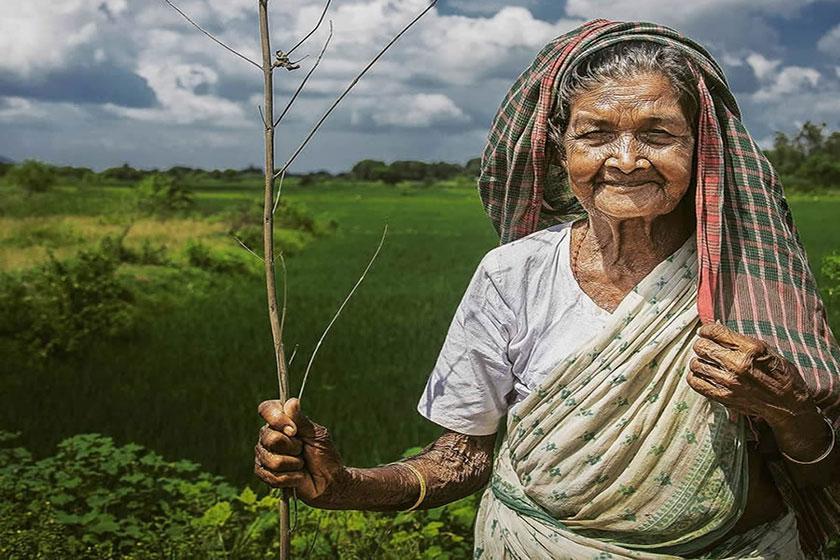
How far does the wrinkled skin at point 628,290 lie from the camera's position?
64.1 inches

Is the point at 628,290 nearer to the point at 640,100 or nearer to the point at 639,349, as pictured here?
the point at 639,349

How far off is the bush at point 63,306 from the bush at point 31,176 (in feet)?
5.26

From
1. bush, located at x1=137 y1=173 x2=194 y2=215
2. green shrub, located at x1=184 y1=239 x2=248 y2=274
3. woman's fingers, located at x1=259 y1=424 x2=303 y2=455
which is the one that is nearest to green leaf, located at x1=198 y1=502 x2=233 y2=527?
woman's fingers, located at x1=259 y1=424 x2=303 y2=455

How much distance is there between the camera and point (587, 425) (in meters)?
1.81

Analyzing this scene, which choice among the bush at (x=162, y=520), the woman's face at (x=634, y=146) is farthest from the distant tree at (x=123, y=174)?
the woman's face at (x=634, y=146)

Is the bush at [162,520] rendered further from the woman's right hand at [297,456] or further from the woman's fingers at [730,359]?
the woman's fingers at [730,359]

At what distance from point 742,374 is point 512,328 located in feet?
1.56

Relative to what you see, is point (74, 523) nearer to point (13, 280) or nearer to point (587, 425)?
point (13, 280)

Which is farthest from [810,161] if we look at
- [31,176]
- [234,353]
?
[31,176]

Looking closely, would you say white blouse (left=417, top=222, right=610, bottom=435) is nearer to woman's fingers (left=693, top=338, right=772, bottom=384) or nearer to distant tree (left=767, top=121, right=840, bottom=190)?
woman's fingers (left=693, top=338, right=772, bottom=384)

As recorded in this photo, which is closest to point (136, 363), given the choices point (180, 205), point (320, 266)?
point (320, 266)

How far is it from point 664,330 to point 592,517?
388 millimetres

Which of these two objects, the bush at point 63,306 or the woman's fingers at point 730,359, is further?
the bush at point 63,306

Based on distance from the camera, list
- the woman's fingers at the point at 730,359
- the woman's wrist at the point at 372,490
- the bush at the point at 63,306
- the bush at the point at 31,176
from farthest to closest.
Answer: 1. the bush at the point at 31,176
2. the bush at the point at 63,306
3. the woman's wrist at the point at 372,490
4. the woman's fingers at the point at 730,359
